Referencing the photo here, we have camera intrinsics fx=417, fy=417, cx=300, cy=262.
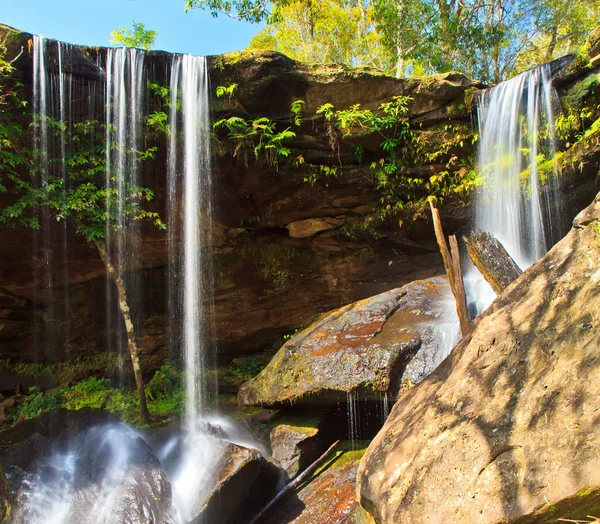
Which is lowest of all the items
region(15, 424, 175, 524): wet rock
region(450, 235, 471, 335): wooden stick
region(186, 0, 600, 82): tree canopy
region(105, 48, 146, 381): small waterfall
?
region(15, 424, 175, 524): wet rock

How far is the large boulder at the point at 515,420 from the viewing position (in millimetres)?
2666

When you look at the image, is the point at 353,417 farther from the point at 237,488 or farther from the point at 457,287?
the point at 457,287

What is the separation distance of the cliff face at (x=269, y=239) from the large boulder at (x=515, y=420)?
17.4ft

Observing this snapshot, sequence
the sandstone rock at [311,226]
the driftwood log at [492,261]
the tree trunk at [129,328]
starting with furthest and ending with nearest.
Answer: the sandstone rock at [311,226], the tree trunk at [129,328], the driftwood log at [492,261]

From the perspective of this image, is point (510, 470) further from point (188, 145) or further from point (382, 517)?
point (188, 145)

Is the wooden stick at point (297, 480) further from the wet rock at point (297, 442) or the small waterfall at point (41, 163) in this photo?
the small waterfall at point (41, 163)

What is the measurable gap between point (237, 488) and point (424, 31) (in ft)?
43.9

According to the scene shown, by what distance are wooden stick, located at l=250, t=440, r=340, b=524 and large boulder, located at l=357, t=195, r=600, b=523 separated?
1947mm

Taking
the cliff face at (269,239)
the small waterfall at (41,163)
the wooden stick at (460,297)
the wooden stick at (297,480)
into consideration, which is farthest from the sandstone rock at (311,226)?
the small waterfall at (41,163)

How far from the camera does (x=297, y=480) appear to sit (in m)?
5.57

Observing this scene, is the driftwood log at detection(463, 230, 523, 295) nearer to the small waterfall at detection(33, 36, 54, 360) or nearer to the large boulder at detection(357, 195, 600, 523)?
the large boulder at detection(357, 195, 600, 523)

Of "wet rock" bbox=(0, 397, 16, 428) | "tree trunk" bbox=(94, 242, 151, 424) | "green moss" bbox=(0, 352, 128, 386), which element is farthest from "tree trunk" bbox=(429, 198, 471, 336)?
"wet rock" bbox=(0, 397, 16, 428)

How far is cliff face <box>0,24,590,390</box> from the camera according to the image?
8.13m

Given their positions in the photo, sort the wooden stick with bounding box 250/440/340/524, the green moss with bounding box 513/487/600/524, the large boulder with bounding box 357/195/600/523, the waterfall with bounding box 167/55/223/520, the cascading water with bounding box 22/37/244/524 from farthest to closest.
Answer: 1. the waterfall with bounding box 167/55/223/520
2. the wooden stick with bounding box 250/440/340/524
3. the cascading water with bounding box 22/37/244/524
4. the large boulder with bounding box 357/195/600/523
5. the green moss with bounding box 513/487/600/524
